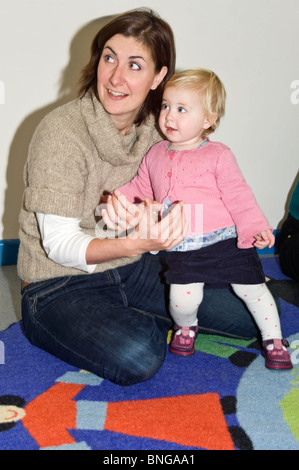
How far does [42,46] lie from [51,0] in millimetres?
157

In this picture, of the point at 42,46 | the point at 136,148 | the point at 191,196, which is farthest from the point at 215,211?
the point at 42,46

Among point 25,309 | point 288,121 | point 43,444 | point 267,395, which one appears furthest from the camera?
point 288,121

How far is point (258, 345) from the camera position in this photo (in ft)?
5.10

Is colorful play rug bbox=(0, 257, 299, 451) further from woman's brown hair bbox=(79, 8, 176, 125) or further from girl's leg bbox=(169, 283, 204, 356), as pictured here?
woman's brown hair bbox=(79, 8, 176, 125)

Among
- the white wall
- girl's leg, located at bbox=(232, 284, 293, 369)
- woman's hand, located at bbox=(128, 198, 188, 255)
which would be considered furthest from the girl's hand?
the white wall

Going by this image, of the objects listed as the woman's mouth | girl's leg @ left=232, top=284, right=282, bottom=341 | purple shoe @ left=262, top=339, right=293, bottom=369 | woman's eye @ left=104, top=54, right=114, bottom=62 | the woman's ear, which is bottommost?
purple shoe @ left=262, top=339, right=293, bottom=369

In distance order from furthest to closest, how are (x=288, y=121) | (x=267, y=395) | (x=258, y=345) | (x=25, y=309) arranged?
(x=288, y=121), (x=258, y=345), (x=25, y=309), (x=267, y=395)

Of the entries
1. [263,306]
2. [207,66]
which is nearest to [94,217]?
[263,306]

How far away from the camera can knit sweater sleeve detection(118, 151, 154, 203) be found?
1494 millimetres

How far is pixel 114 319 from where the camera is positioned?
135 cm

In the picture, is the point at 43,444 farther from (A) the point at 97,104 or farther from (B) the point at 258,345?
(A) the point at 97,104

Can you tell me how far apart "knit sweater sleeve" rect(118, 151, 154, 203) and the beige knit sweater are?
0.7 inches

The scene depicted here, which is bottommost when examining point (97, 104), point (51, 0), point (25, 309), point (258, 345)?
point (258, 345)

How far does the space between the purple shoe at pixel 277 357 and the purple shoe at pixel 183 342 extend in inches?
7.9
